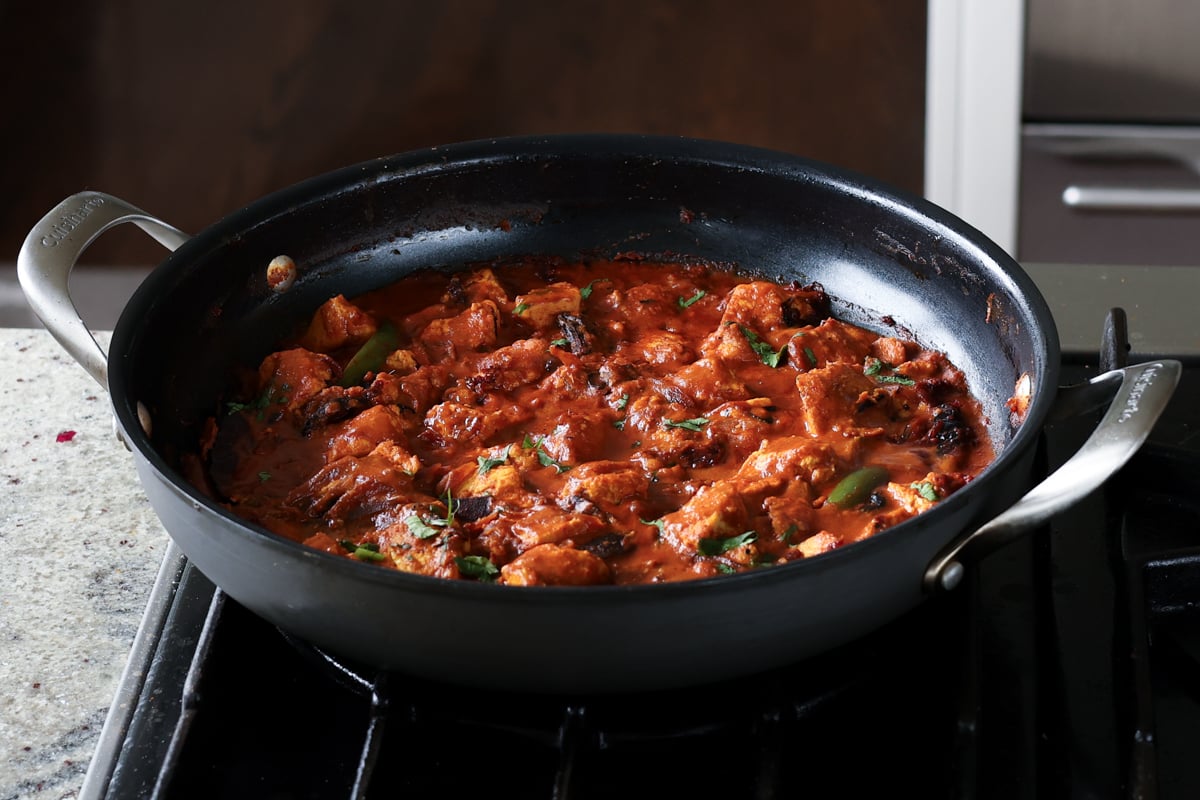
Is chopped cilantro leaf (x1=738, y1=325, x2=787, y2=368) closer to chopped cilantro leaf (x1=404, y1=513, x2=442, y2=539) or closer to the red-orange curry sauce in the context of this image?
the red-orange curry sauce

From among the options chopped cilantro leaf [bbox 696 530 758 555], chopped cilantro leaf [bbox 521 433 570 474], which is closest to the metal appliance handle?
chopped cilantro leaf [bbox 521 433 570 474]

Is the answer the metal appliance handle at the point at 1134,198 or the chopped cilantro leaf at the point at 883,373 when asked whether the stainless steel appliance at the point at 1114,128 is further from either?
the chopped cilantro leaf at the point at 883,373

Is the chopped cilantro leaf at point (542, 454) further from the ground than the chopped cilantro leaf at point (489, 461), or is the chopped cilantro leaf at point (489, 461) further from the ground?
the chopped cilantro leaf at point (489, 461)

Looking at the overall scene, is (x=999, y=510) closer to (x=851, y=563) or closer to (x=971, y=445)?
(x=851, y=563)

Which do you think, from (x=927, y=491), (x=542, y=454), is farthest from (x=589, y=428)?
(x=927, y=491)

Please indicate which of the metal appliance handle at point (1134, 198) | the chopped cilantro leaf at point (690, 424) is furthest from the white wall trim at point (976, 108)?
the chopped cilantro leaf at point (690, 424)

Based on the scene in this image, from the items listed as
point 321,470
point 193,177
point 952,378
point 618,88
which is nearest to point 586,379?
point 321,470

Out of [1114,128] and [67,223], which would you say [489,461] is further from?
[1114,128]
